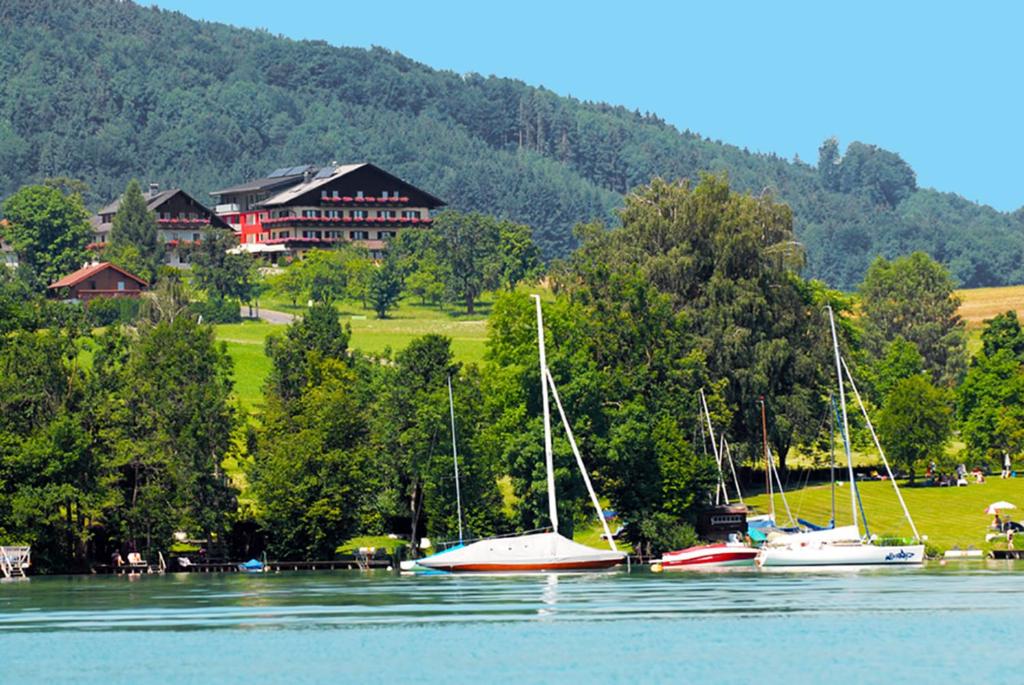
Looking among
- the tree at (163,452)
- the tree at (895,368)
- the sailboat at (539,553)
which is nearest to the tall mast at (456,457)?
the sailboat at (539,553)

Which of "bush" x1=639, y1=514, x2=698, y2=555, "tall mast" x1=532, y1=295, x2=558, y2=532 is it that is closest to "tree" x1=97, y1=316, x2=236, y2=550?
"tall mast" x1=532, y1=295, x2=558, y2=532

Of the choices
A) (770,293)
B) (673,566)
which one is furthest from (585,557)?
(770,293)

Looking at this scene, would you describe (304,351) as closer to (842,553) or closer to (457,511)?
(457,511)

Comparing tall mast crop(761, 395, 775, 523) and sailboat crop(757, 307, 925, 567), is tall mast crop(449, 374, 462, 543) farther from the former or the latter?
tall mast crop(761, 395, 775, 523)

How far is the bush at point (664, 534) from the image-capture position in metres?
114

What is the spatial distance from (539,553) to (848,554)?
1764 cm

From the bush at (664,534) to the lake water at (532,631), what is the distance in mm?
13298

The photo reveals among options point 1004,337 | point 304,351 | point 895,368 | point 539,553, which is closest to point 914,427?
point 1004,337

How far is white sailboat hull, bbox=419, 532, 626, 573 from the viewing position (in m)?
101

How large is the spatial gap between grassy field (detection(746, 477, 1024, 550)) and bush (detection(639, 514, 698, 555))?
520 inches

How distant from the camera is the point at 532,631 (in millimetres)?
70562

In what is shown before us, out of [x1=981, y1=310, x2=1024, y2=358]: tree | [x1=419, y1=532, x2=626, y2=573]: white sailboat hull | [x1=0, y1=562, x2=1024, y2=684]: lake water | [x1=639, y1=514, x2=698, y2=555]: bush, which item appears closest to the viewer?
[x1=0, y1=562, x2=1024, y2=684]: lake water

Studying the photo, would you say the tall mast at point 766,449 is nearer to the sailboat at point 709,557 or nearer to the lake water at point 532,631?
the sailboat at point 709,557

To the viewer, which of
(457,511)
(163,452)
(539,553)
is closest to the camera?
(539,553)
